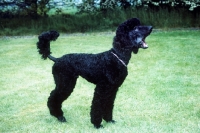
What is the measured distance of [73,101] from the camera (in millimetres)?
5621

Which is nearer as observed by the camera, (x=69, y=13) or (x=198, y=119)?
(x=198, y=119)

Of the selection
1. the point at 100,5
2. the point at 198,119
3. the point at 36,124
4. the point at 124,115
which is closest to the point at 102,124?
the point at 124,115

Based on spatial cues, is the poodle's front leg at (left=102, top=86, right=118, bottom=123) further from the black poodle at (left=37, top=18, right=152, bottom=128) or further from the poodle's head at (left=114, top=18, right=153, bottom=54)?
the poodle's head at (left=114, top=18, right=153, bottom=54)

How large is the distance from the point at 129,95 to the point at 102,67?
1826 mm

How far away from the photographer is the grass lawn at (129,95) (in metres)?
4.53

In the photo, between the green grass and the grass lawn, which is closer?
the grass lawn

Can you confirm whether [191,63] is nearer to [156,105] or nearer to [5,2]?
[156,105]

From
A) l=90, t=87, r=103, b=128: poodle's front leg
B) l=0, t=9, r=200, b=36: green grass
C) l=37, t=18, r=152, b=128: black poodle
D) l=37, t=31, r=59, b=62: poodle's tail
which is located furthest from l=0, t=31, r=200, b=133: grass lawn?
l=0, t=9, r=200, b=36: green grass

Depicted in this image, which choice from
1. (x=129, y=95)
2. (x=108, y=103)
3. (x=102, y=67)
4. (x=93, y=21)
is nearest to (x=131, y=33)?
(x=102, y=67)

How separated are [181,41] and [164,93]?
17.1ft

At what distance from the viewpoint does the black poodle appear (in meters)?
3.87

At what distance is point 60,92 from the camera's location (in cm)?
446

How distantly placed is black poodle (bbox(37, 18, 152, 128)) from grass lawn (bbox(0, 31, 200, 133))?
1.21 ft

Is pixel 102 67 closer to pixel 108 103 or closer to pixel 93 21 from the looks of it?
pixel 108 103
